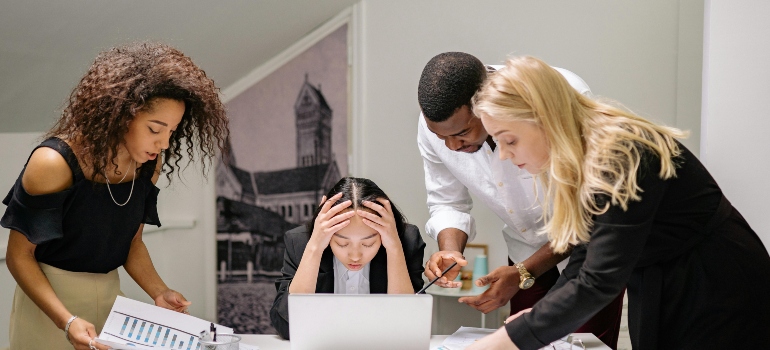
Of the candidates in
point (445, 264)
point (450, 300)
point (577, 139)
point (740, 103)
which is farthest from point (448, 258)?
point (450, 300)

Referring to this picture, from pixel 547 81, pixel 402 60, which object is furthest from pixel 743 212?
pixel 402 60

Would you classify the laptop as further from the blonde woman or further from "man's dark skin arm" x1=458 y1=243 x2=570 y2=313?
"man's dark skin arm" x1=458 y1=243 x2=570 y2=313

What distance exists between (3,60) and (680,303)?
2048mm

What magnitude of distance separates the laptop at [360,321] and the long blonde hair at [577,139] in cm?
35

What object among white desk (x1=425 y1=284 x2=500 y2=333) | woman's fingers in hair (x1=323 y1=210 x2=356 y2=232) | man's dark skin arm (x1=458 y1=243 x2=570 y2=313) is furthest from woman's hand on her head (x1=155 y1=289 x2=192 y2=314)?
white desk (x1=425 y1=284 x2=500 y2=333)

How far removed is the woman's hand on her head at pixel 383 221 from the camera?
202cm

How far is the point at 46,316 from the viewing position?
1824mm

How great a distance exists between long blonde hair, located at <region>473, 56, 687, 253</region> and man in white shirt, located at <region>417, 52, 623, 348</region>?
1.10 feet

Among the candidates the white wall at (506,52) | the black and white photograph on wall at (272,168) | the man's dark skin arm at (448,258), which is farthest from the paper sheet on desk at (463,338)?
the black and white photograph on wall at (272,168)

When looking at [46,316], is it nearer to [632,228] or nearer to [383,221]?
[383,221]

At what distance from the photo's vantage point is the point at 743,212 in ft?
6.72

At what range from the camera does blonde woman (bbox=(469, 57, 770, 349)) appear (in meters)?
1.35

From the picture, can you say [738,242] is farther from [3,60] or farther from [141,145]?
[3,60]

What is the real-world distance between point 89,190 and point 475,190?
1.11 m
